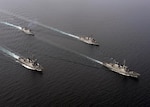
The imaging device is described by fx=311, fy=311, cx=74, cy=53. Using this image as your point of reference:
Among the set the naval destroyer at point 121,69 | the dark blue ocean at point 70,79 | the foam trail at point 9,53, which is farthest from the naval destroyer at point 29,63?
the naval destroyer at point 121,69

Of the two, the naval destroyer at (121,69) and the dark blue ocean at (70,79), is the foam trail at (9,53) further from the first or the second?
the naval destroyer at (121,69)

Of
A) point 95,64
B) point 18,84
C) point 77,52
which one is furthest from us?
point 77,52

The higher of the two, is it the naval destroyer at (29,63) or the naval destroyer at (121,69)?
the naval destroyer at (121,69)

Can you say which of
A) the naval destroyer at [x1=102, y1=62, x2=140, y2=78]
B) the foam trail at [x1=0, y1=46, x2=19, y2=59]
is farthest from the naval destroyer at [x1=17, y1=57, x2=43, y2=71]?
the naval destroyer at [x1=102, y1=62, x2=140, y2=78]

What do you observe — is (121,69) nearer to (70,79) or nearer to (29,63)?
(70,79)

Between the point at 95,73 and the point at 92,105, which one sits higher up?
the point at 95,73

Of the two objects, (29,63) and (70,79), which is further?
(29,63)

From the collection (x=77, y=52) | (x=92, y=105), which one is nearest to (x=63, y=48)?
(x=77, y=52)

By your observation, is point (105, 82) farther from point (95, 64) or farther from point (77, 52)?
point (77, 52)

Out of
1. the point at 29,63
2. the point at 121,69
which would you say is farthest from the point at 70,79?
the point at 121,69

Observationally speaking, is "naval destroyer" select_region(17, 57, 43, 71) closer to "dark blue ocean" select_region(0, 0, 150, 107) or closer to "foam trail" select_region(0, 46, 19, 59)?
"dark blue ocean" select_region(0, 0, 150, 107)

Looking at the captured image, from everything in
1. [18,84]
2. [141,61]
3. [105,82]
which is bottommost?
[18,84]
